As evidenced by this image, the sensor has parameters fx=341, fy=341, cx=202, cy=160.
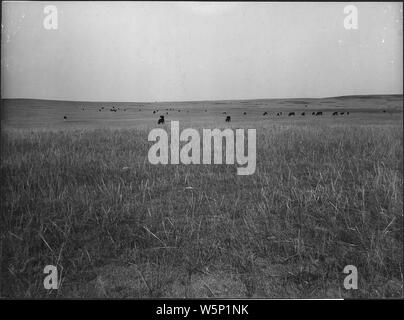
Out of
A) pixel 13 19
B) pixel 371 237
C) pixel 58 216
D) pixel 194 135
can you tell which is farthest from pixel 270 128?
pixel 13 19

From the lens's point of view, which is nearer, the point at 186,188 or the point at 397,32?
the point at 186,188

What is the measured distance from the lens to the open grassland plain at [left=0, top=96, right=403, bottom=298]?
2.70 meters

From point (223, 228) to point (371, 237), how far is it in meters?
1.23

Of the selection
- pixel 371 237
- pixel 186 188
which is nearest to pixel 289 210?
pixel 371 237

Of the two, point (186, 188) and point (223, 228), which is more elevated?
point (186, 188)

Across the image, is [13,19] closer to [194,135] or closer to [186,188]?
[194,135]

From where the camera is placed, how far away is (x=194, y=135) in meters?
3.21

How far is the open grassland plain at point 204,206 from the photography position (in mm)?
2695

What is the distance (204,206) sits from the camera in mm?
3041
